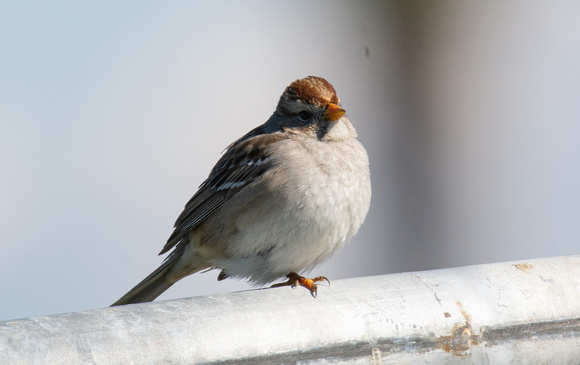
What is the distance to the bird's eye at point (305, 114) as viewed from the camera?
A: 4277 millimetres

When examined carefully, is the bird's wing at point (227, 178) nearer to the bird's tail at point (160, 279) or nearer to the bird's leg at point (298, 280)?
the bird's tail at point (160, 279)

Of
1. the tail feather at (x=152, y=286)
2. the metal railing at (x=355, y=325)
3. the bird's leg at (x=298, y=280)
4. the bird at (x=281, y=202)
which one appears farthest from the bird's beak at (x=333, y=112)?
the metal railing at (x=355, y=325)

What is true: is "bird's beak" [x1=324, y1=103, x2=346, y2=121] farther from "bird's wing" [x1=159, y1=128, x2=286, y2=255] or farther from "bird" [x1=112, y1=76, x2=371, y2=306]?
"bird's wing" [x1=159, y1=128, x2=286, y2=255]

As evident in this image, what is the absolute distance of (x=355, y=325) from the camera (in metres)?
2.18

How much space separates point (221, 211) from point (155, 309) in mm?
2117

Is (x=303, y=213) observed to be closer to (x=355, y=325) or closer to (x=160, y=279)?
(x=160, y=279)

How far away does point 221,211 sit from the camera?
164 inches

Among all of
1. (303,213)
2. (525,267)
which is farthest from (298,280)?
(525,267)

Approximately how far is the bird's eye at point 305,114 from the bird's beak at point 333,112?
4.0 inches

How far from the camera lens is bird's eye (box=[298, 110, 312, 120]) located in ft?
14.0

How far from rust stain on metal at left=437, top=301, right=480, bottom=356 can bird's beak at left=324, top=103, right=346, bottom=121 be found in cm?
205

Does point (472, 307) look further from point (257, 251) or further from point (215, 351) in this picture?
point (257, 251)

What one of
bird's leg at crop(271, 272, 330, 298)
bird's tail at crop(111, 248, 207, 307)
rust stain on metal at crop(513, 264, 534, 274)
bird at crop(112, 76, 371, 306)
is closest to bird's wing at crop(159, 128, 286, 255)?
bird at crop(112, 76, 371, 306)

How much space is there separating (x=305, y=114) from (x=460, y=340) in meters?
2.26
